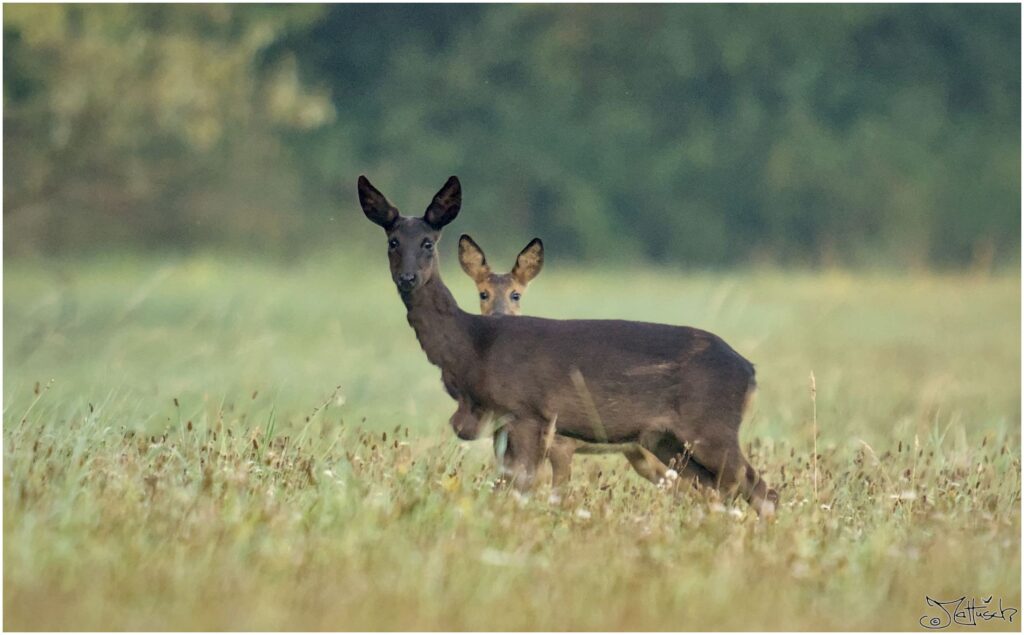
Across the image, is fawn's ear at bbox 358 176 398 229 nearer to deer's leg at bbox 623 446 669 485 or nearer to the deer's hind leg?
deer's leg at bbox 623 446 669 485

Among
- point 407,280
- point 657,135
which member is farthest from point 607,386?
point 657,135

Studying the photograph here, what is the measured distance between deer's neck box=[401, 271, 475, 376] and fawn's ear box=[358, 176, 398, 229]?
1.17 feet

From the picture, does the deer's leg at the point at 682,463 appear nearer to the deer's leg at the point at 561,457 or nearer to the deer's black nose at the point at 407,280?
the deer's leg at the point at 561,457

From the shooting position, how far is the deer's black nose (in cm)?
831

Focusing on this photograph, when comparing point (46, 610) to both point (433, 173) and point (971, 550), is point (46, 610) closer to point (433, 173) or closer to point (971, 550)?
point (971, 550)

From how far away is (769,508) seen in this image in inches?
310

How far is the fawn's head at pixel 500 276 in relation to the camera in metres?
10.8

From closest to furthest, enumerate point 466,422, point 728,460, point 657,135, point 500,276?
point 728,460, point 466,422, point 500,276, point 657,135

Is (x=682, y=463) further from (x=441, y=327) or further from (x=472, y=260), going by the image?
(x=472, y=260)

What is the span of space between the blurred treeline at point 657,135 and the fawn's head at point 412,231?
22.5 m

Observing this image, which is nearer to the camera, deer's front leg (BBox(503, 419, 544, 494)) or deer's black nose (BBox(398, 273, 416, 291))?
deer's front leg (BBox(503, 419, 544, 494))

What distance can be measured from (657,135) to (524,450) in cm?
2888

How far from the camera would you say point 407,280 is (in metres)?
8.31
